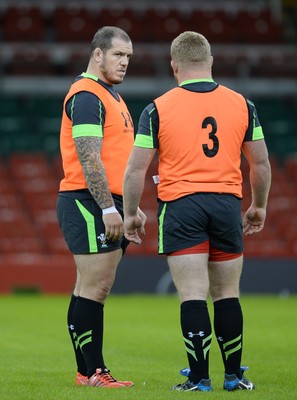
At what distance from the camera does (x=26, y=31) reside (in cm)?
2394

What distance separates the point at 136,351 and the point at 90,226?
314 cm

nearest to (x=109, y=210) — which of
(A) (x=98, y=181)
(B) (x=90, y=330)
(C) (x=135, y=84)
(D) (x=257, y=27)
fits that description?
(A) (x=98, y=181)

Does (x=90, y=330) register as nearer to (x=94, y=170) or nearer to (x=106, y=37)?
(x=94, y=170)

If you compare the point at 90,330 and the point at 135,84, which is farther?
the point at 135,84

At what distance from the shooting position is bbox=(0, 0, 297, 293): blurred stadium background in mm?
20531

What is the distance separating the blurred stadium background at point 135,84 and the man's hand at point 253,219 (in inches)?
481

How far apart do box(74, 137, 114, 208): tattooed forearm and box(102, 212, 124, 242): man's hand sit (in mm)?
71

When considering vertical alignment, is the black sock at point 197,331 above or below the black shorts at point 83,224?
below

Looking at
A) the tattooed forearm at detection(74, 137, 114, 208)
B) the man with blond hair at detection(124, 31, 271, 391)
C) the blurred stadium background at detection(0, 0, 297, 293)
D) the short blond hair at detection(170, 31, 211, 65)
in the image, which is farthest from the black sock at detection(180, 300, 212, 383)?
the blurred stadium background at detection(0, 0, 297, 293)

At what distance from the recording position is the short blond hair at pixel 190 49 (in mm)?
6254

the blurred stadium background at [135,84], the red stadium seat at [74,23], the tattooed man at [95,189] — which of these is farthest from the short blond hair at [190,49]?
the red stadium seat at [74,23]

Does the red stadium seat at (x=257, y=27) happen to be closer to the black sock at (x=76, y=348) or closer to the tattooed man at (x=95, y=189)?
the tattooed man at (x=95, y=189)

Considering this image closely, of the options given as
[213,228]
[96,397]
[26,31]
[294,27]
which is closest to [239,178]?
[213,228]

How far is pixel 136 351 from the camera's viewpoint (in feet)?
31.4
